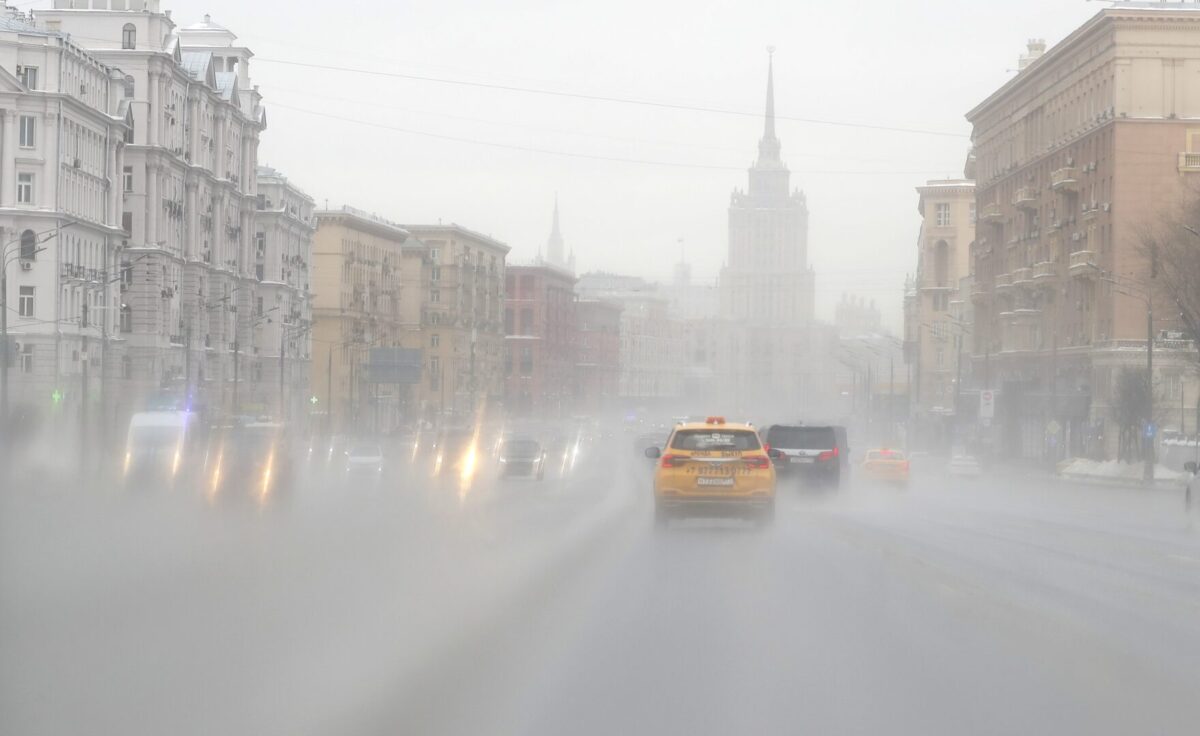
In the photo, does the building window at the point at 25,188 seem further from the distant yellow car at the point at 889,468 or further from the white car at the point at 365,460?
the distant yellow car at the point at 889,468

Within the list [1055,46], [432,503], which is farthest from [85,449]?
[1055,46]

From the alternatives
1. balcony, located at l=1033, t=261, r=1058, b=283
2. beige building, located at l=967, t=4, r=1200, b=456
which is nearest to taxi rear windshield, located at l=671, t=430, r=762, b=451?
beige building, located at l=967, t=4, r=1200, b=456

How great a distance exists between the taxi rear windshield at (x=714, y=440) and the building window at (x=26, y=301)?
181ft

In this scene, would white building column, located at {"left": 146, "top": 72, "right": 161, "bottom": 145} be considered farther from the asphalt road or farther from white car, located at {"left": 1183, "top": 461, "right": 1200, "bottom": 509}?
white car, located at {"left": 1183, "top": 461, "right": 1200, "bottom": 509}

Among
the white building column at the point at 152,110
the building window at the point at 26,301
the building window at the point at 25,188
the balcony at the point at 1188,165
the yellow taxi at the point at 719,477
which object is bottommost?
the yellow taxi at the point at 719,477

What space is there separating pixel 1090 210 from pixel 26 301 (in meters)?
45.2

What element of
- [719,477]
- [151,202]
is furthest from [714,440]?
[151,202]

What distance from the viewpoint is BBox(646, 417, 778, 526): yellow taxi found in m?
27.7

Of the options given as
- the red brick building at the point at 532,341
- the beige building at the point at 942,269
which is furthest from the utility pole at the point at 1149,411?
the red brick building at the point at 532,341

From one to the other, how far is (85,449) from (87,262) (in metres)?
31.5

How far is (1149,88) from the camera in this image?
252 ft

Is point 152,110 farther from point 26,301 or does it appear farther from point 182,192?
point 26,301

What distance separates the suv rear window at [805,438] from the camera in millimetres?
43844

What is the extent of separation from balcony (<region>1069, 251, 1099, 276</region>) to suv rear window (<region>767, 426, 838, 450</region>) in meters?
36.5
